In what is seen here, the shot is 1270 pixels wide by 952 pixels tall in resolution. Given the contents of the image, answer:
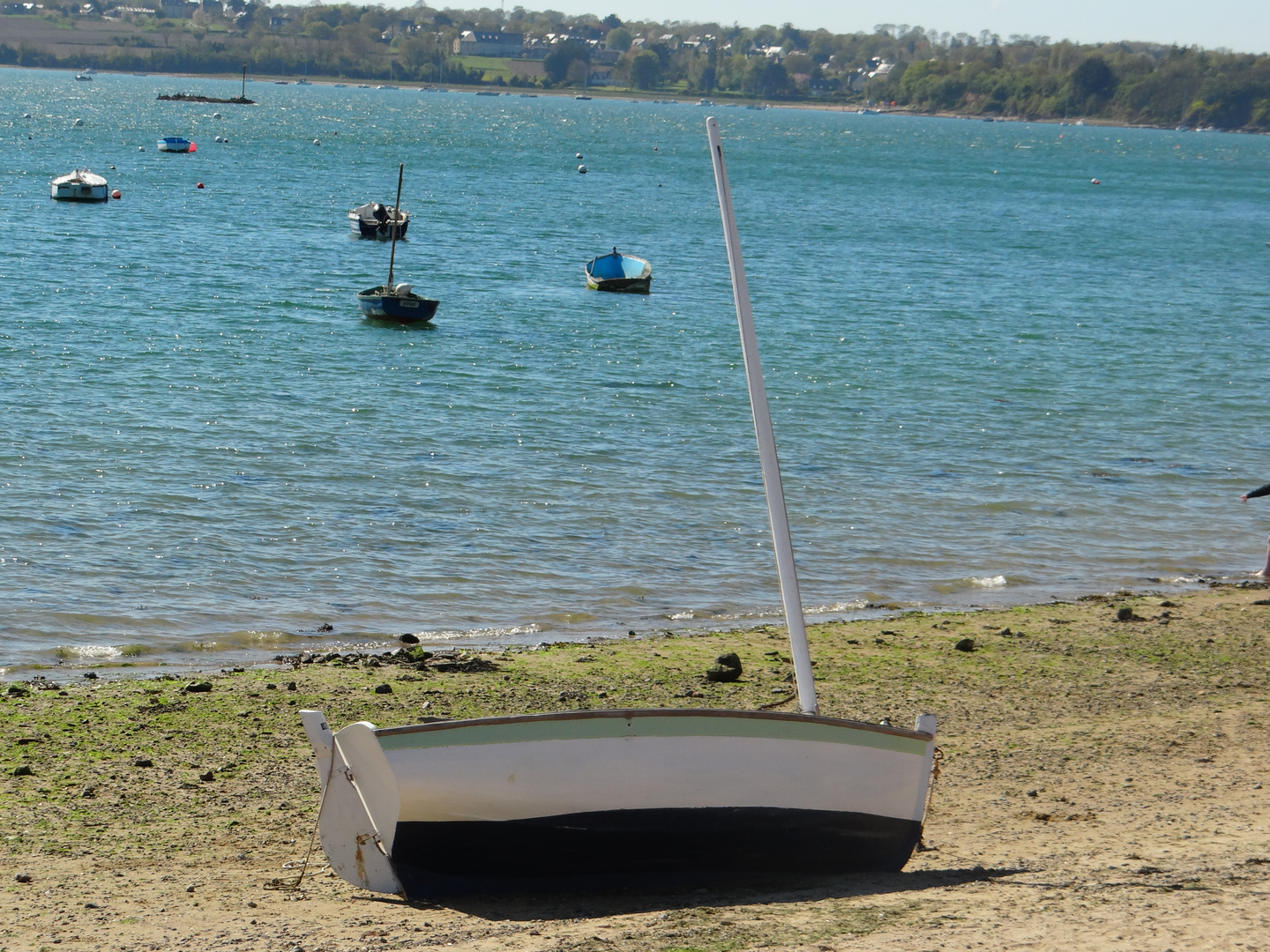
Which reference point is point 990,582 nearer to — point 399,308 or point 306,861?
point 306,861

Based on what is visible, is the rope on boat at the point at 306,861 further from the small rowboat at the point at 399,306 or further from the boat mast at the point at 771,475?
the small rowboat at the point at 399,306

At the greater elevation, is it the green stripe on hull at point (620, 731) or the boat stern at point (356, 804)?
the green stripe on hull at point (620, 731)

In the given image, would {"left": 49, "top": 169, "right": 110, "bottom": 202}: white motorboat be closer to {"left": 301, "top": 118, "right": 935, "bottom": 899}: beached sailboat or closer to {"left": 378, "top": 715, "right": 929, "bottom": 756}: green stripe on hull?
{"left": 301, "top": 118, "right": 935, "bottom": 899}: beached sailboat

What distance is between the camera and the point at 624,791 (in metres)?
8.12

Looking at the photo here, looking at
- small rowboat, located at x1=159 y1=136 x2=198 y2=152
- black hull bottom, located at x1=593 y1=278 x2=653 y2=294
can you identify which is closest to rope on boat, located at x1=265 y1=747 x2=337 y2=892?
black hull bottom, located at x1=593 y1=278 x2=653 y2=294

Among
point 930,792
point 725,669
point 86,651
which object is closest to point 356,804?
point 930,792

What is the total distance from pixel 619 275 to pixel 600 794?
41449mm

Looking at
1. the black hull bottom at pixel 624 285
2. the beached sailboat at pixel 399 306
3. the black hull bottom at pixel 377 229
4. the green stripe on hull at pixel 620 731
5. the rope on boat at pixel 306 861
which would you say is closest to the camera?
the green stripe on hull at pixel 620 731

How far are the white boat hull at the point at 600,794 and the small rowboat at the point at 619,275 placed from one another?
1555 inches

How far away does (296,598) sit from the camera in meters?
16.2

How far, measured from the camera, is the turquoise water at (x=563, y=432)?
16969mm

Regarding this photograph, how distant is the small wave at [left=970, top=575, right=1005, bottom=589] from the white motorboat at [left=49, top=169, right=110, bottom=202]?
207 feet

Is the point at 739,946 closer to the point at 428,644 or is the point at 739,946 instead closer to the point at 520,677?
the point at 520,677

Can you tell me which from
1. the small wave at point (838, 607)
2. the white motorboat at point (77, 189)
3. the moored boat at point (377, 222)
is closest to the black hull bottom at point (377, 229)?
the moored boat at point (377, 222)
